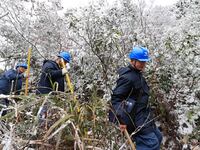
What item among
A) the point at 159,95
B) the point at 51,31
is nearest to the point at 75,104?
the point at 159,95

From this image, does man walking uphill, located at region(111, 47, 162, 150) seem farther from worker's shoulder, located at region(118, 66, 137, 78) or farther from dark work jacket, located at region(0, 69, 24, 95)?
dark work jacket, located at region(0, 69, 24, 95)

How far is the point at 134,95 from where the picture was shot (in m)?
4.43

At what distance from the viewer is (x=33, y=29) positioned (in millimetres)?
10289

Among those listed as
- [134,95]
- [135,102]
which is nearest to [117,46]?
[134,95]

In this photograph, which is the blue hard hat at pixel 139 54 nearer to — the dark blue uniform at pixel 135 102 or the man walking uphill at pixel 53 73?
the dark blue uniform at pixel 135 102

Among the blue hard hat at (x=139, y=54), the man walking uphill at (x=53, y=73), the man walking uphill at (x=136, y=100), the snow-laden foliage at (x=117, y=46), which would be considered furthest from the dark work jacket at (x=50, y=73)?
the blue hard hat at (x=139, y=54)

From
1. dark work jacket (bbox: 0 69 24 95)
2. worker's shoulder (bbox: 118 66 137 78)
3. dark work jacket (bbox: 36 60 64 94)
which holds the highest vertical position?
worker's shoulder (bbox: 118 66 137 78)

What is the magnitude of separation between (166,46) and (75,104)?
138 inches

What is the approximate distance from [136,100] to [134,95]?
0.06 meters

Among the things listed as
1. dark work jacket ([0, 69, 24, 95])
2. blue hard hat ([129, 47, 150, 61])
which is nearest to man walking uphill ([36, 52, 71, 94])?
dark work jacket ([0, 69, 24, 95])

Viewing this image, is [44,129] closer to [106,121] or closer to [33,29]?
[106,121]

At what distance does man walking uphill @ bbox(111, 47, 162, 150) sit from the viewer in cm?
427

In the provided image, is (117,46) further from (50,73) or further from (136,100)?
(136,100)

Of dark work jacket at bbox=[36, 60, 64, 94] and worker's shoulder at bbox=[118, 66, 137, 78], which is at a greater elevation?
worker's shoulder at bbox=[118, 66, 137, 78]
